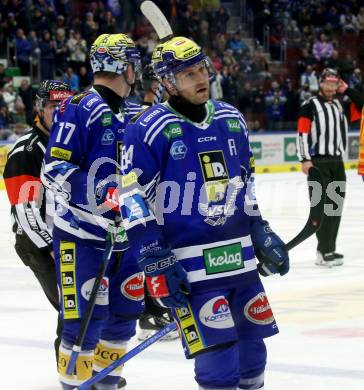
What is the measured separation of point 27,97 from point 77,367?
592 inches

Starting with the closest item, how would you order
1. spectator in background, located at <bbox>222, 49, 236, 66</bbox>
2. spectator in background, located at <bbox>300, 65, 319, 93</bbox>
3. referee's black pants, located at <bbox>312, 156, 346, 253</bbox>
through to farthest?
referee's black pants, located at <bbox>312, 156, 346, 253</bbox> < spectator in background, located at <bbox>222, 49, 236, 66</bbox> < spectator in background, located at <bbox>300, 65, 319, 93</bbox>

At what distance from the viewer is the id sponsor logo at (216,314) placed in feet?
12.7

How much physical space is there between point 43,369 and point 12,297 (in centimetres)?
242

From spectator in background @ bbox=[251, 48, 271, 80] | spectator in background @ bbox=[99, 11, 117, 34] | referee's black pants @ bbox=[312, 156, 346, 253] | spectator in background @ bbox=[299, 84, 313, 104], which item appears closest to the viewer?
referee's black pants @ bbox=[312, 156, 346, 253]

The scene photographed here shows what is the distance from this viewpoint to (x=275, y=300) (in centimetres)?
784

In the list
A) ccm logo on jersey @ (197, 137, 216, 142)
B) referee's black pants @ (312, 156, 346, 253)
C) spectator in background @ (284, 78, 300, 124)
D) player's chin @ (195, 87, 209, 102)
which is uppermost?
player's chin @ (195, 87, 209, 102)

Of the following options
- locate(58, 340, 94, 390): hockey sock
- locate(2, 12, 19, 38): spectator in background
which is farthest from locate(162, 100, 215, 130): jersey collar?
locate(2, 12, 19, 38): spectator in background

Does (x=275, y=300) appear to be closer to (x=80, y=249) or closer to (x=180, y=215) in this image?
(x=80, y=249)

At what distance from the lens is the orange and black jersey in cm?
530

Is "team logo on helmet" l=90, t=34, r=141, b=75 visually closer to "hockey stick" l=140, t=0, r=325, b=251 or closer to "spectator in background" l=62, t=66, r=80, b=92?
"hockey stick" l=140, t=0, r=325, b=251

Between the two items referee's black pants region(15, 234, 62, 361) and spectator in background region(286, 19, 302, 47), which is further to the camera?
spectator in background region(286, 19, 302, 47)

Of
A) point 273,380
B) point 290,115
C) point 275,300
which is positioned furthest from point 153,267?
point 290,115

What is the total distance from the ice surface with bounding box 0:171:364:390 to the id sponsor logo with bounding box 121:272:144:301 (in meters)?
0.62

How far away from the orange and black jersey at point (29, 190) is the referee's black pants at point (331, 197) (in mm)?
4617
